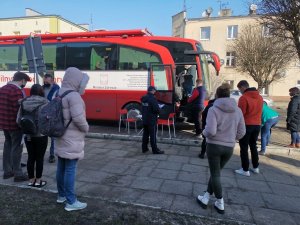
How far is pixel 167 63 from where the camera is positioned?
1016 cm

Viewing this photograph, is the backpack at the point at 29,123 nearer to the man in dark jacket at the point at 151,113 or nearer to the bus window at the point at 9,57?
the man in dark jacket at the point at 151,113

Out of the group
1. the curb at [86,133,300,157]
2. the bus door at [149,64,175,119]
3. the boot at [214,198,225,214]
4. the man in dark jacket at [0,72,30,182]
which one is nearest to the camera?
the boot at [214,198,225,214]

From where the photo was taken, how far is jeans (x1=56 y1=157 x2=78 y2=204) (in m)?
3.90

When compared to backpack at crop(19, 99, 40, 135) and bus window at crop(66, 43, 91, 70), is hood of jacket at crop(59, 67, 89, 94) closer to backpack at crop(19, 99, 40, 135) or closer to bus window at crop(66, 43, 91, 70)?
backpack at crop(19, 99, 40, 135)

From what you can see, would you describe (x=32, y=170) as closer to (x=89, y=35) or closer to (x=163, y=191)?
(x=163, y=191)

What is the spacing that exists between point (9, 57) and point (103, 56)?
4403 millimetres

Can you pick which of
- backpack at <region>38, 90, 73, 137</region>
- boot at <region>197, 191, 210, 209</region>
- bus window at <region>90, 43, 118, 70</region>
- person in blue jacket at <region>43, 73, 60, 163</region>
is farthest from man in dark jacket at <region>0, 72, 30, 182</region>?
bus window at <region>90, 43, 118, 70</region>

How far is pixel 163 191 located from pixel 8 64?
33.5 feet

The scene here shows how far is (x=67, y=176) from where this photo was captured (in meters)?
3.92

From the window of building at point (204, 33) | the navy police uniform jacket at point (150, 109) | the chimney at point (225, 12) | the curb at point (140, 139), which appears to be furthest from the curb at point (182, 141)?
the chimney at point (225, 12)

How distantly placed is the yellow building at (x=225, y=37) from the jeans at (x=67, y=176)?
32.0m

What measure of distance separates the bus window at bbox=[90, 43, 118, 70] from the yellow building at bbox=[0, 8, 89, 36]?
2428 cm

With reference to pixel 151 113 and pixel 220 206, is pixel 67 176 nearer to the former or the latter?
pixel 220 206

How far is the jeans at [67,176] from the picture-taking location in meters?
3.90
